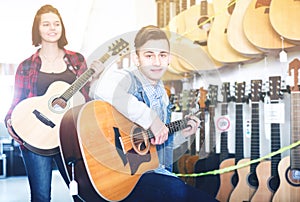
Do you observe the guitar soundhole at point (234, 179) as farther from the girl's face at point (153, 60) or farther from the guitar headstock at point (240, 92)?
the girl's face at point (153, 60)

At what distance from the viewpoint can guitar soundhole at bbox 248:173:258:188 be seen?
5.84 feet

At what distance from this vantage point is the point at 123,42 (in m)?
1.90

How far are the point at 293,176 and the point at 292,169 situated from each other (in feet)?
0.11

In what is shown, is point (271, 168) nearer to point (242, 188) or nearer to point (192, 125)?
point (242, 188)

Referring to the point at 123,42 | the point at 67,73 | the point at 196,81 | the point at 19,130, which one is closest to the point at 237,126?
the point at 196,81

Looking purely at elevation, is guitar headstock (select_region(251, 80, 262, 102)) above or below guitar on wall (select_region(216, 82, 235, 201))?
above

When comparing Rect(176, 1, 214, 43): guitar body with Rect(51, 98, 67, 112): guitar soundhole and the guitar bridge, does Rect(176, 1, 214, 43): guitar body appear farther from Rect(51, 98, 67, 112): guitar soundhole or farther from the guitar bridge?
the guitar bridge

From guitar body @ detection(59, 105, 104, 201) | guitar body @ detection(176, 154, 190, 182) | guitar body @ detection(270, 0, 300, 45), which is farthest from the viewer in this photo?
guitar body @ detection(176, 154, 190, 182)

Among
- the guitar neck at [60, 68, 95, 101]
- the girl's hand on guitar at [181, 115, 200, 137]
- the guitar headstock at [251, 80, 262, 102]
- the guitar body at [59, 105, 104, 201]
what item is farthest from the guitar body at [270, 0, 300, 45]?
the guitar body at [59, 105, 104, 201]

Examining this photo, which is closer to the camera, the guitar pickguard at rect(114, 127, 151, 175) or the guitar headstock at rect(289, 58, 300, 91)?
the guitar headstock at rect(289, 58, 300, 91)

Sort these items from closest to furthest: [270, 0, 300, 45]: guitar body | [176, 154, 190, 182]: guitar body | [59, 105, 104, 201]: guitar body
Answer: [270, 0, 300, 45]: guitar body
[59, 105, 104, 201]: guitar body
[176, 154, 190, 182]: guitar body

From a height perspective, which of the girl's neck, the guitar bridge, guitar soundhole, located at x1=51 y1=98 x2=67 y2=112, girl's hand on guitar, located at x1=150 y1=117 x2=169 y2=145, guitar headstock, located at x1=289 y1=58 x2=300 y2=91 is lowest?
girl's hand on guitar, located at x1=150 y1=117 x2=169 y2=145

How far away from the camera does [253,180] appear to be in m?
1.79

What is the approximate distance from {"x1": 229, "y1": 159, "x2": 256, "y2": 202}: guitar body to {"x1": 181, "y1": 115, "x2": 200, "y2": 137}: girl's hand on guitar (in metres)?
0.28
